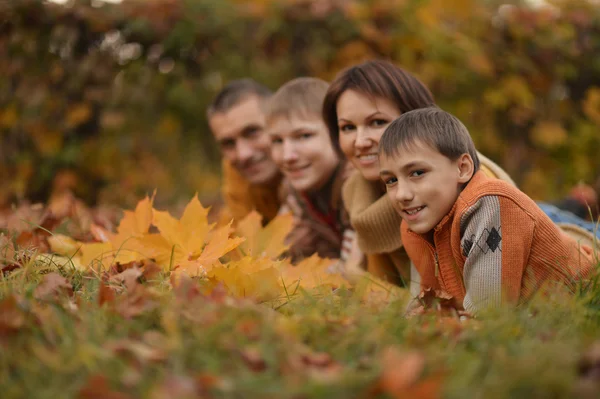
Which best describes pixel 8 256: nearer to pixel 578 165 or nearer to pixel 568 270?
pixel 568 270

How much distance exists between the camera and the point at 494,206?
208cm

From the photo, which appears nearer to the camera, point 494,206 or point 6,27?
point 494,206

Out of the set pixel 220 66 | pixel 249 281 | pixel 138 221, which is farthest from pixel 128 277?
pixel 220 66

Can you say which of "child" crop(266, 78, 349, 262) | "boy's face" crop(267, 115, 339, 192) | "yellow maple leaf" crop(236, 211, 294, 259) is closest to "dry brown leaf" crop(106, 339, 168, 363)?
"yellow maple leaf" crop(236, 211, 294, 259)

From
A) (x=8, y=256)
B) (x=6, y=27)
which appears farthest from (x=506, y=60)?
(x=8, y=256)

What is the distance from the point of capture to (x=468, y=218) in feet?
6.99

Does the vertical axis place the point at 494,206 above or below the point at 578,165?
above

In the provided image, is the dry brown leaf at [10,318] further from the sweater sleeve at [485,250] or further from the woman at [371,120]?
the woman at [371,120]

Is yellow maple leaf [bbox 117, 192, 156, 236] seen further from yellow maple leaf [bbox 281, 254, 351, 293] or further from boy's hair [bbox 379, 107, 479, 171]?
boy's hair [bbox 379, 107, 479, 171]

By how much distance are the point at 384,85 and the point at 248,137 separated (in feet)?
4.83

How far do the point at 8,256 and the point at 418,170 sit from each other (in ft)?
4.78

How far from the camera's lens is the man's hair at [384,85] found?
8.90 ft

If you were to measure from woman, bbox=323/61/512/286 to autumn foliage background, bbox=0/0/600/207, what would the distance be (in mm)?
2598

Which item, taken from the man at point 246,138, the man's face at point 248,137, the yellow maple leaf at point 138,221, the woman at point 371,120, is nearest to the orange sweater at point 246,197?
the man at point 246,138
